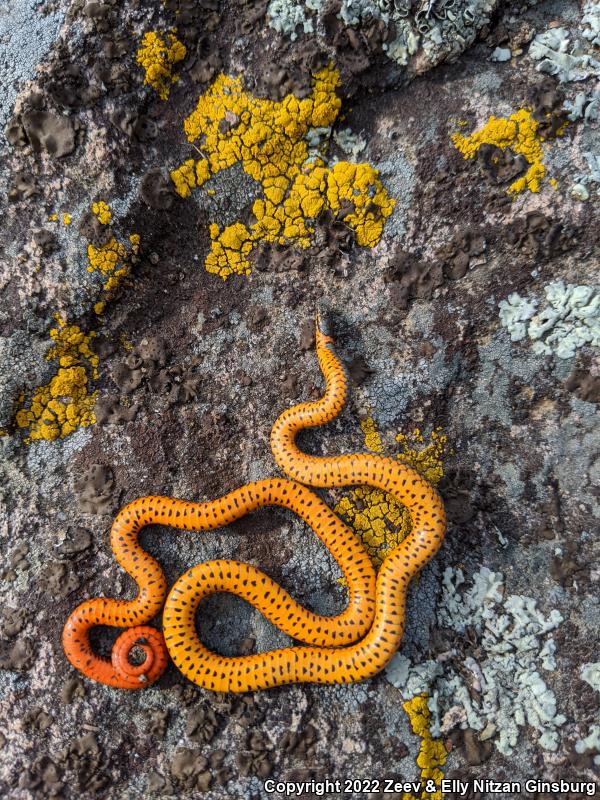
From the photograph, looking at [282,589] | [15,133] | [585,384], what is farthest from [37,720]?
[585,384]

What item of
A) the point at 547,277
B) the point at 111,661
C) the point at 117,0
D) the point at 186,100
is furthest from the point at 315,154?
the point at 111,661

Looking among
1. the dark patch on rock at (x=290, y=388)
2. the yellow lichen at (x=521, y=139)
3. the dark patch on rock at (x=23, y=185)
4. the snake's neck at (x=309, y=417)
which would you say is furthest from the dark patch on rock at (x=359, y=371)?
the dark patch on rock at (x=23, y=185)

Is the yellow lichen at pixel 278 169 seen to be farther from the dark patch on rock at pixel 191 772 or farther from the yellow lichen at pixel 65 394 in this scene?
the dark patch on rock at pixel 191 772

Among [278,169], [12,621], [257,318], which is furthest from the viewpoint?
[257,318]

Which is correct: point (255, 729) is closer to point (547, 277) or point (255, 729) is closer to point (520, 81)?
point (547, 277)

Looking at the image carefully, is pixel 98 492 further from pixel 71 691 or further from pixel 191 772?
pixel 191 772

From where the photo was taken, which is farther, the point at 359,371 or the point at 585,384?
the point at 359,371

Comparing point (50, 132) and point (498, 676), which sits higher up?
point (50, 132)
